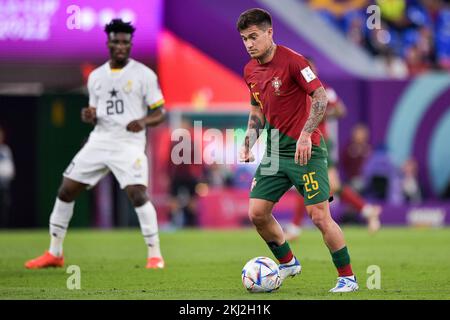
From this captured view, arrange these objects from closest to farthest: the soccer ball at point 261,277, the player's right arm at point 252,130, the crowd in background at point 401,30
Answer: the soccer ball at point 261,277, the player's right arm at point 252,130, the crowd in background at point 401,30

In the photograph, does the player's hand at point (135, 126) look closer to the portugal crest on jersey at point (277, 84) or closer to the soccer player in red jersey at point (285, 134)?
the soccer player in red jersey at point (285, 134)

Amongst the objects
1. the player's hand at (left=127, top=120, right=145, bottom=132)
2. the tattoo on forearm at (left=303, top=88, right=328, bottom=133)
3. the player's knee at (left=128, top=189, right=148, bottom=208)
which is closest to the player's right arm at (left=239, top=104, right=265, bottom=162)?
the tattoo on forearm at (left=303, top=88, right=328, bottom=133)

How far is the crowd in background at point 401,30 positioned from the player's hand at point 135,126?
1394 centimetres

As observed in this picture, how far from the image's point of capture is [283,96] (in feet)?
28.0

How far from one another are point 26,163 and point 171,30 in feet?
17.2

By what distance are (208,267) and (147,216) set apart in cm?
105

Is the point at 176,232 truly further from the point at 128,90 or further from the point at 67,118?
the point at 128,90

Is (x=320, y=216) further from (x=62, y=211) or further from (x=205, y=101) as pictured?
(x=205, y=101)

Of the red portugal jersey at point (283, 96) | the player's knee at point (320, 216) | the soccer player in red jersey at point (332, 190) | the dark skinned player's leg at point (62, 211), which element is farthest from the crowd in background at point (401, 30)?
the player's knee at point (320, 216)

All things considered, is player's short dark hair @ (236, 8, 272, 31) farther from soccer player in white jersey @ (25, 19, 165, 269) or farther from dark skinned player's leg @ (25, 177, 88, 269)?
dark skinned player's leg @ (25, 177, 88, 269)

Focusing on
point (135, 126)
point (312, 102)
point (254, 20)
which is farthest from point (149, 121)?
point (312, 102)

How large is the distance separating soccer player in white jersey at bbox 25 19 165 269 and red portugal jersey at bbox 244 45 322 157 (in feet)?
8.17

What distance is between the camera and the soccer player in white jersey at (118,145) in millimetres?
10844
